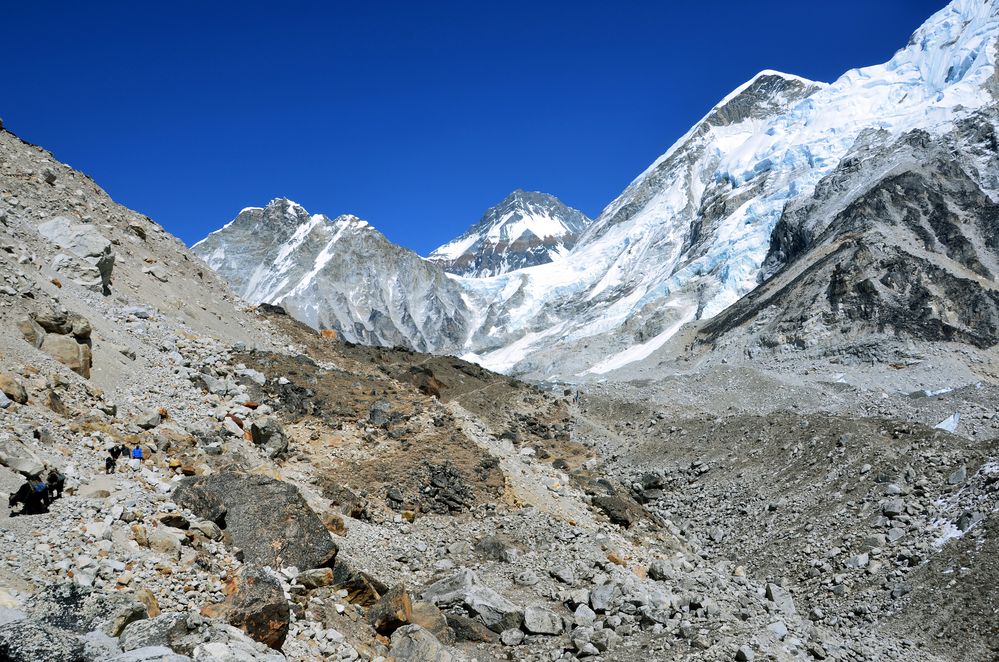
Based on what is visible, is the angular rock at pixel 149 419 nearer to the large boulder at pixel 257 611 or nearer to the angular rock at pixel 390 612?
the large boulder at pixel 257 611

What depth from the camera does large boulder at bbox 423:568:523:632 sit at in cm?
1104

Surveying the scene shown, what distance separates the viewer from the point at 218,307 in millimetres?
24469

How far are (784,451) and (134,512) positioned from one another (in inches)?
764

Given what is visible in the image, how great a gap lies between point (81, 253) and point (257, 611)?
14.1 metres

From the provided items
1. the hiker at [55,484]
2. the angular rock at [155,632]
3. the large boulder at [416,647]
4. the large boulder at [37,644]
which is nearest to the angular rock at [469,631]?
the large boulder at [416,647]

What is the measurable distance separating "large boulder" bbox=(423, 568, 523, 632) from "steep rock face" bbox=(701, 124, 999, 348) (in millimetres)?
42251

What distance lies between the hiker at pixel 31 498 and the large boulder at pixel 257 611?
2.25 metres

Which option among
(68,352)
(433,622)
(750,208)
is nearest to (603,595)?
(433,622)

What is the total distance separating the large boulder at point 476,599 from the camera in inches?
435

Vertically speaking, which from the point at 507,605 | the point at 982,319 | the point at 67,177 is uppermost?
the point at 982,319

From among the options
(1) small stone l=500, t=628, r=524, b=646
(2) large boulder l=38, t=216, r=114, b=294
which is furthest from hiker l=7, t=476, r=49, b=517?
(2) large boulder l=38, t=216, r=114, b=294

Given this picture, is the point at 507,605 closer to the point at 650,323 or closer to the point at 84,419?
the point at 84,419

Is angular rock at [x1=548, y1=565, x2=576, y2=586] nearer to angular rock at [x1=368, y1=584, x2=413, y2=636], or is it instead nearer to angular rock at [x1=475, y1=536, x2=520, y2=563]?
angular rock at [x1=475, y1=536, x2=520, y2=563]

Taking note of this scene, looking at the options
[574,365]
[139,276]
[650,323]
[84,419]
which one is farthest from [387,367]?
[650,323]
